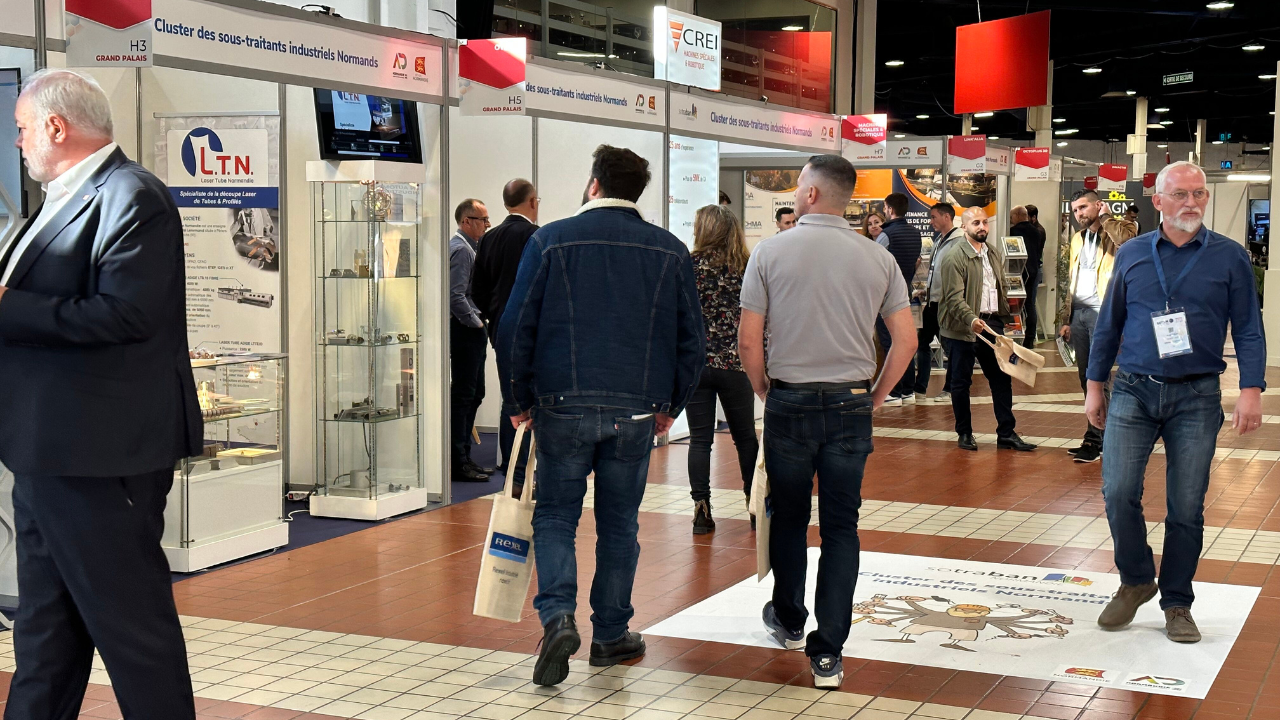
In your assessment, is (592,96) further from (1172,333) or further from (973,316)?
(1172,333)

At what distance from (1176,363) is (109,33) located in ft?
12.7

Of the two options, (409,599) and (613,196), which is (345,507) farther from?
(613,196)

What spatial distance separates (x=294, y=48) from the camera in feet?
19.3

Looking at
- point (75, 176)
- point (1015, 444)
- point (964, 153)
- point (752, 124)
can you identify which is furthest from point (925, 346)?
point (75, 176)

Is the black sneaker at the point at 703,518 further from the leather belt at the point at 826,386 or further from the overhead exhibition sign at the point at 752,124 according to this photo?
the overhead exhibition sign at the point at 752,124

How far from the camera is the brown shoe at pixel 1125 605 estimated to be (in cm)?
463

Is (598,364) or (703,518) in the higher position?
(598,364)

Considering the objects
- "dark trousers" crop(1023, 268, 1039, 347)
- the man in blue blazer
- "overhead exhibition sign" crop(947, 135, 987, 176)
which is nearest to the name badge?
the man in blue blazer

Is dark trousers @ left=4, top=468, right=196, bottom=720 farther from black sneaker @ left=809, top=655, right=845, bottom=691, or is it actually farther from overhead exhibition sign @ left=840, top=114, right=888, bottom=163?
overhead exhibition sign @ left=840, top=114, right=888, bottom=163

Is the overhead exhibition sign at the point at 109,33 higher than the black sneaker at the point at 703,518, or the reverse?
the overhead exhibition sign at the point at 109,33

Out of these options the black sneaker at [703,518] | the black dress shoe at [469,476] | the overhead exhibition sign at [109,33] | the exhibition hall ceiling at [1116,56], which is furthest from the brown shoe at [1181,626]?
the exhibition hall ceiling at [1116,56]

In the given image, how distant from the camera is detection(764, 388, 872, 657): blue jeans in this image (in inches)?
156

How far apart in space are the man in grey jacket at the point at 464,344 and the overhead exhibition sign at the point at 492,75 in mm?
1221

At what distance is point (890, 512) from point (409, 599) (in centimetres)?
278
